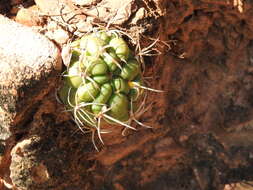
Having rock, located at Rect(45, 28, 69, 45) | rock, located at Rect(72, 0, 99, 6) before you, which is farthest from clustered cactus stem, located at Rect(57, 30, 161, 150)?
rock, located at Rect(72, 0, 99, 6)

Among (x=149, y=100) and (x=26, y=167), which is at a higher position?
(x=149, y=100)

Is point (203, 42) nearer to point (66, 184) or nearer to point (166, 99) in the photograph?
point (166, 99)

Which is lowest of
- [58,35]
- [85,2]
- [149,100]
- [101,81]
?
[149,100]

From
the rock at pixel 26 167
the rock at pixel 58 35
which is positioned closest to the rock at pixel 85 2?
the rock at pixel 58 35

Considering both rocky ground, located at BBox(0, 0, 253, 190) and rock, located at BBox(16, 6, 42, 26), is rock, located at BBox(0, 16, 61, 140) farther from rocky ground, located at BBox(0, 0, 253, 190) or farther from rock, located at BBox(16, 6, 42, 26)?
rock, located at BBox(16, 6, 42, 26)

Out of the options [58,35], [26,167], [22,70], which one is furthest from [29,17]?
[26,167]

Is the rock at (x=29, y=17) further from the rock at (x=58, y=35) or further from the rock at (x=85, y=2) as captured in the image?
the rock at (x=85, y=2)

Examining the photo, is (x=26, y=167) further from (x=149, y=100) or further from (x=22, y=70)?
(x=149, y=100)
